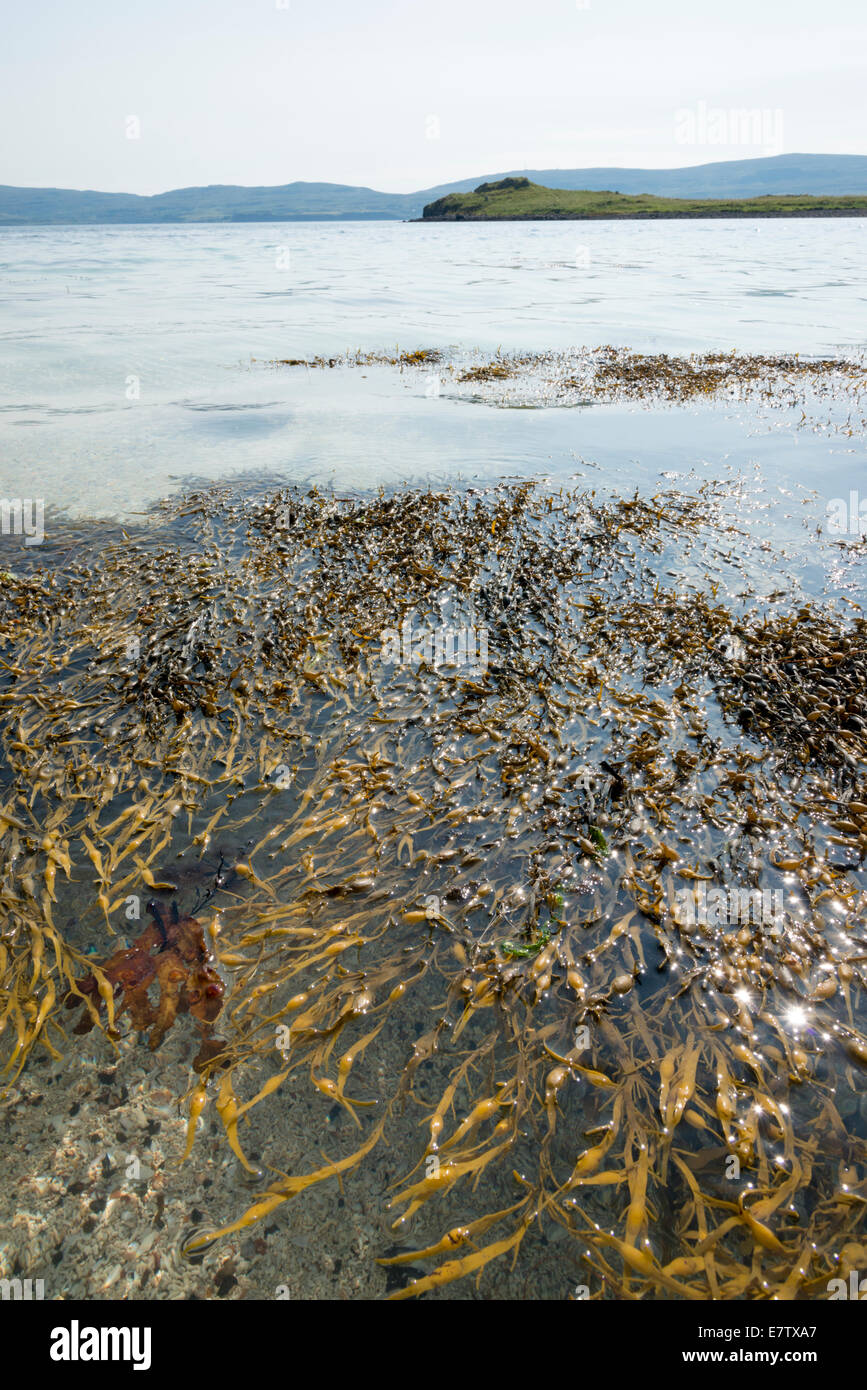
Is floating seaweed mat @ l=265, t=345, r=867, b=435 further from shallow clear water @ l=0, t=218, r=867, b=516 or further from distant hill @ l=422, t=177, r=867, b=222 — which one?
distant hill @ l=422, t=177, r=867, b=222

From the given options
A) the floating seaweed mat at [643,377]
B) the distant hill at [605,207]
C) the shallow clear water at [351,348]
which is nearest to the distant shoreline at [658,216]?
the distant hill at [605,207]

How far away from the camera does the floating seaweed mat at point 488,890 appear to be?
2910 mm

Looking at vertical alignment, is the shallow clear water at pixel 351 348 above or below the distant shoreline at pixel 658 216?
below

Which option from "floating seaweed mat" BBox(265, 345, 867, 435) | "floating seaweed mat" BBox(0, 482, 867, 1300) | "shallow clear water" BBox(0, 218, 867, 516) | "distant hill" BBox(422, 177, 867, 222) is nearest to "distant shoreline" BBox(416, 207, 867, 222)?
"distant hill" BBox(422, 177, 867, 222)

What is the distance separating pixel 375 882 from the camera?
14.0ft

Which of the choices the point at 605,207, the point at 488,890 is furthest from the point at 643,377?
the point at 605,207

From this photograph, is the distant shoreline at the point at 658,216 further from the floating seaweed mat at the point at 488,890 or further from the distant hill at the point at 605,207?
the floating seaweed mat at the point at 488,890

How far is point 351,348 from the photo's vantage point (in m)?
22.0

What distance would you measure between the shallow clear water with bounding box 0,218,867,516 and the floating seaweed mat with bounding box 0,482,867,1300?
530 cm

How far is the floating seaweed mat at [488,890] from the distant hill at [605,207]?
116840mm

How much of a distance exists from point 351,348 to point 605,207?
373 ft

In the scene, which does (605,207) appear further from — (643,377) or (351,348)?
(643,377)

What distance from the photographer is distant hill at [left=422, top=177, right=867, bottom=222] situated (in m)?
96.4
